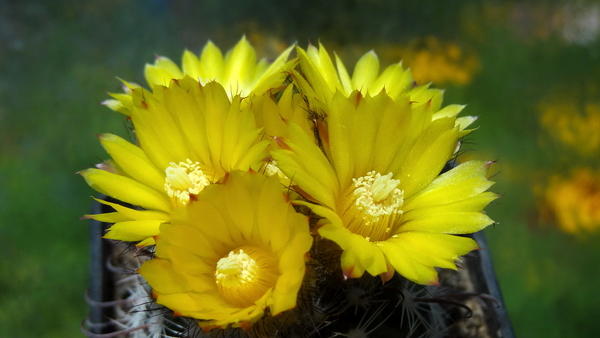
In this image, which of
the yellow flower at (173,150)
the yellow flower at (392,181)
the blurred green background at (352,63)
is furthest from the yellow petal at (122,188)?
the blurred green background at (352,63)

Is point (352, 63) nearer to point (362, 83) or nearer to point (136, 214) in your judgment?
point (362, 83)

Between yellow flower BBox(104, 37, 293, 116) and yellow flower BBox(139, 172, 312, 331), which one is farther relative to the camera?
yellow flower BBox(104, 37, 293, 116)

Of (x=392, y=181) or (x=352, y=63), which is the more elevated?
(x=392, y=181)

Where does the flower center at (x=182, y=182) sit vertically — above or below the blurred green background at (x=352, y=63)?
above

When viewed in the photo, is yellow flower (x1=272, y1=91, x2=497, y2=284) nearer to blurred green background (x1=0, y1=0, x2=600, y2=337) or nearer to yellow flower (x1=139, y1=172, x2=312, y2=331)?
yellow flower (x1=139, y1=172, x2=312, y2=331)

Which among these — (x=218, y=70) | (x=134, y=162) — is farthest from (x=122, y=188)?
(x=218, y=70)

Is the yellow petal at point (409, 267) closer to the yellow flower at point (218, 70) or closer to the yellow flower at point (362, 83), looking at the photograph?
the yellow flower at point (362, 83)

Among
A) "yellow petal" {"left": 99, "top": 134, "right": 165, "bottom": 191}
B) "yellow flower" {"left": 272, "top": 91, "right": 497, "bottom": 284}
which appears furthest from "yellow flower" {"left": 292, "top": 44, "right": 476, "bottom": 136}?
"yellow petal" {"left": 99, "top": 134, "right": 165, "bottom": 191}
